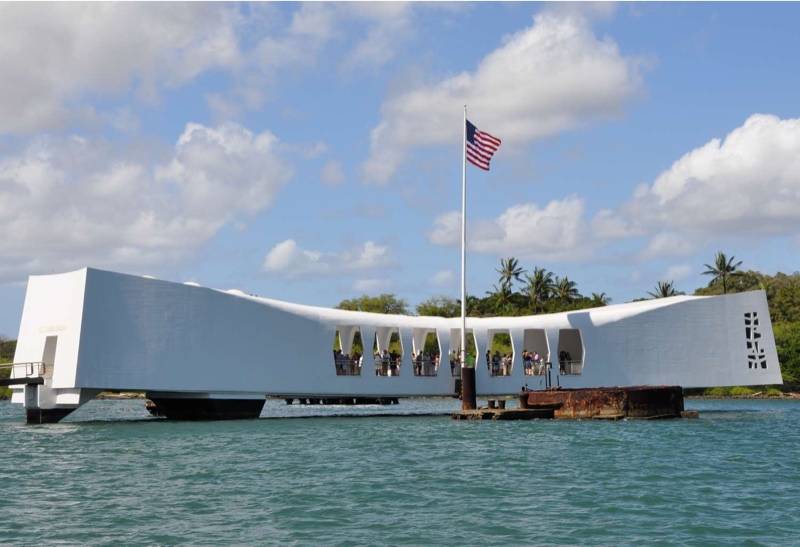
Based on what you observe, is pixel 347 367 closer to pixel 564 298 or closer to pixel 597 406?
pixel 597 406

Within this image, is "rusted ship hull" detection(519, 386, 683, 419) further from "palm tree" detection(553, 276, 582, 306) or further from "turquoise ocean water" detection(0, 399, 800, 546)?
"palm tree" detection(553, 276, 582, 306)

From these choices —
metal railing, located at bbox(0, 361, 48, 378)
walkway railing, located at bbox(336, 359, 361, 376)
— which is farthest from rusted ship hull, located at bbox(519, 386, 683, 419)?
metal railing, located at bbox(0, 361, 48, 378)

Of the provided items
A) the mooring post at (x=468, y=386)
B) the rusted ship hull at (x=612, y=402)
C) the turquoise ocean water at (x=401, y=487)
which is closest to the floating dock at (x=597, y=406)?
the rusted ship hull at (x=612, y=402)

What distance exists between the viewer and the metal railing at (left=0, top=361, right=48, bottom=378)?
106 ft

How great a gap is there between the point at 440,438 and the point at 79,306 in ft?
41.6

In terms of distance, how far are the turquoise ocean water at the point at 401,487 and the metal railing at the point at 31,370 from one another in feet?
10.8

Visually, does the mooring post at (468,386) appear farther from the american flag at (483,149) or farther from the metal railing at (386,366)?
the american flag at (483,149)

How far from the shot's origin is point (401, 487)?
696 inches

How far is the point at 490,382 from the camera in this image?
39844 millimetres

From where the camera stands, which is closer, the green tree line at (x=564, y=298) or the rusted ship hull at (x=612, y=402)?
the rusted ship hull at (x=612, y=402)

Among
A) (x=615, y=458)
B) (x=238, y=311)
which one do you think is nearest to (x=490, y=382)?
(x=238, y=311)

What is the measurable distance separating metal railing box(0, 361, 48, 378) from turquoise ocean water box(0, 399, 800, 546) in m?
3.30

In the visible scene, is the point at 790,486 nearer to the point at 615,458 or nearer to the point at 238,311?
the point at 615,458

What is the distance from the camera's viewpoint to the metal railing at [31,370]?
32281mm
